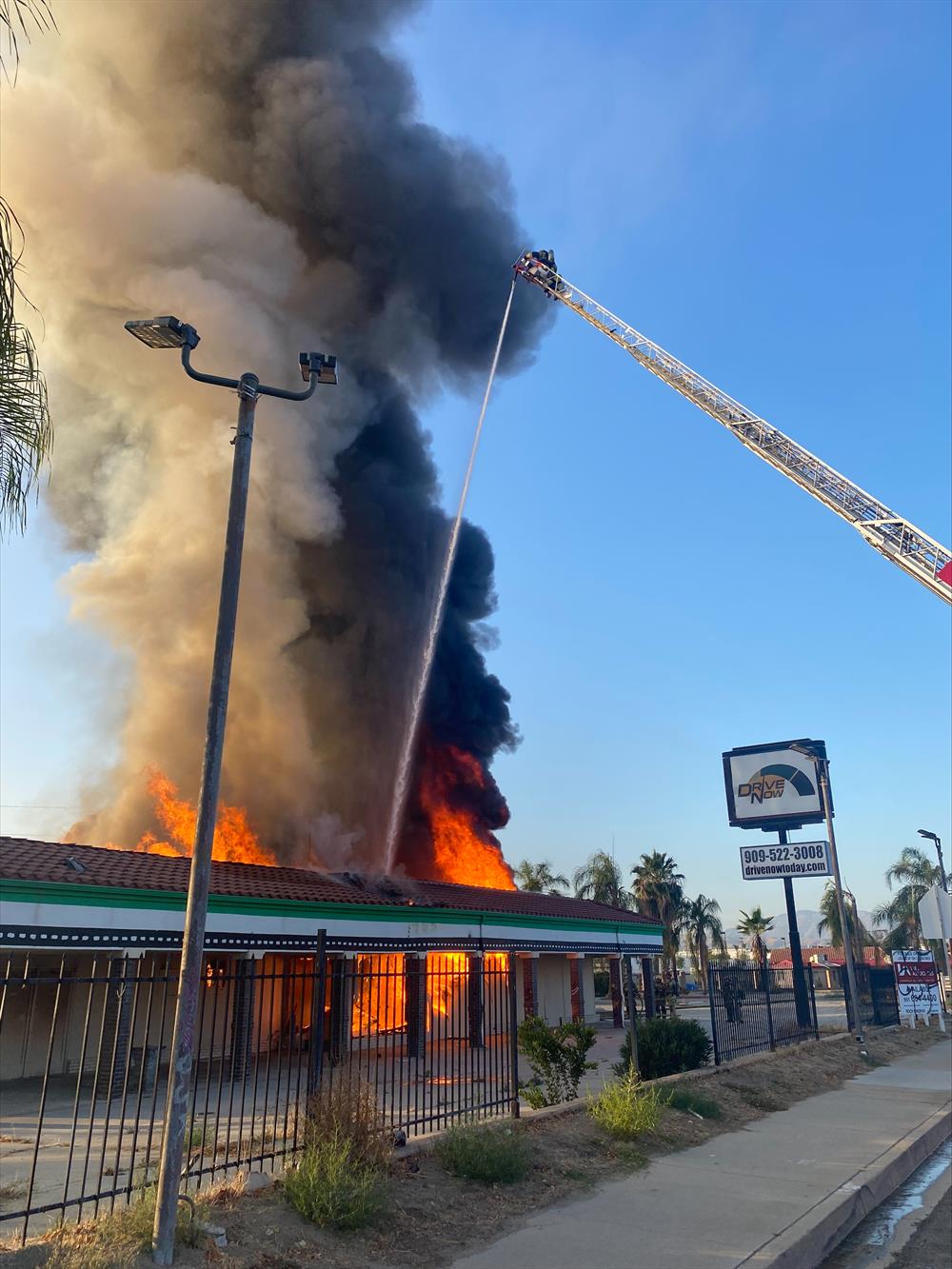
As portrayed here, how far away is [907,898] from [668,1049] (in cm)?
5843

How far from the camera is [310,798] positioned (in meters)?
36.8

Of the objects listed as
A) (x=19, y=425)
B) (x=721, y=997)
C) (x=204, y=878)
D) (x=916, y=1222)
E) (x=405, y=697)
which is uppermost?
(x=405, y=697)

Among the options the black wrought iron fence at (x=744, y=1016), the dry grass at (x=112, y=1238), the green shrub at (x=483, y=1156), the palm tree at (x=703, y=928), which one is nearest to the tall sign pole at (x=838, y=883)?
the black wrought iron fence at (x=744, y=1016)

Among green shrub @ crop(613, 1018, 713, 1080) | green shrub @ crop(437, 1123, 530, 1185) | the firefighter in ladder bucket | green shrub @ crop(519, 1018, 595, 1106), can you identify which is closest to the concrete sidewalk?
green shrub @ crop(437, 1123, 530, 1185)

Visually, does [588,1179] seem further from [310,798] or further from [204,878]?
[310,798]

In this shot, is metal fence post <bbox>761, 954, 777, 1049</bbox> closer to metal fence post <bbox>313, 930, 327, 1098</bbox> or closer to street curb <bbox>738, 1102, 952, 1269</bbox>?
street curb <bbox>738, 1102, 952, 1269</bbox>

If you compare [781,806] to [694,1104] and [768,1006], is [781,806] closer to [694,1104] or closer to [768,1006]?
[768,1006]

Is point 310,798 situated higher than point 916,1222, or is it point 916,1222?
point 310,798

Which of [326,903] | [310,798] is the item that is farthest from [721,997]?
[310,798]

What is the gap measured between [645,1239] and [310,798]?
31.2 metres

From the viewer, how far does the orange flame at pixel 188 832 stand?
3238 centimetres

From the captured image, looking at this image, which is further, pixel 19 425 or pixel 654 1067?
pixel 654 1067

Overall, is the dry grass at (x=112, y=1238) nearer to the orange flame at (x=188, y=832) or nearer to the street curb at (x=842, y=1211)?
the street curb at (x=842, y=1211)

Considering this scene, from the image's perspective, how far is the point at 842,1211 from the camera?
24.6ft
